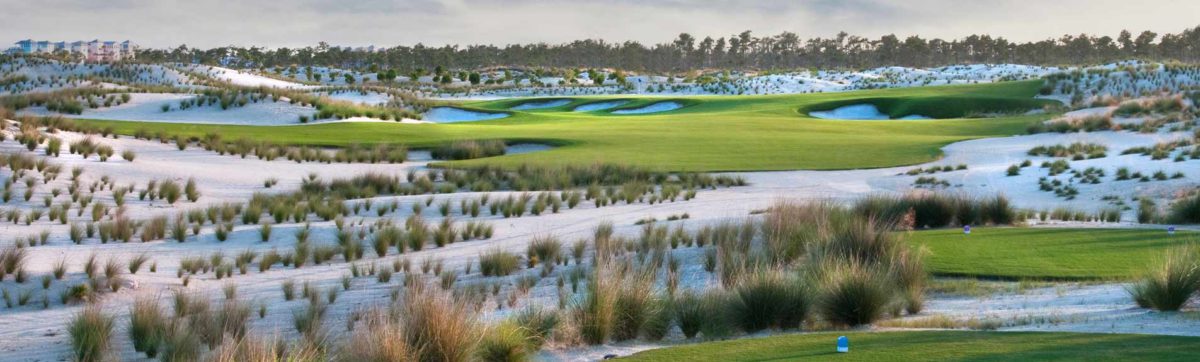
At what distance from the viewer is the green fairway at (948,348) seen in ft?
23.9

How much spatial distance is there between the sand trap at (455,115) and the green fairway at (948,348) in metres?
48.4

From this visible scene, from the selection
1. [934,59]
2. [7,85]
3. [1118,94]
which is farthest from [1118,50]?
[7,85]

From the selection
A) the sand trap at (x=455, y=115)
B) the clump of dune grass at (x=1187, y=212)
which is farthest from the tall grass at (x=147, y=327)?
the sand trap at (x=455, y=115)

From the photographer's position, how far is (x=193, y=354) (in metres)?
8.68

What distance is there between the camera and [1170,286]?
363 inches

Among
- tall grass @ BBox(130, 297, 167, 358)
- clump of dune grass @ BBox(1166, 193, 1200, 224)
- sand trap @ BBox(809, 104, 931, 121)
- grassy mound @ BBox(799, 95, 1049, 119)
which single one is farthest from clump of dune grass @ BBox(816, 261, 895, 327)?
sand trap @ BBox(809, 104, 931, 121)

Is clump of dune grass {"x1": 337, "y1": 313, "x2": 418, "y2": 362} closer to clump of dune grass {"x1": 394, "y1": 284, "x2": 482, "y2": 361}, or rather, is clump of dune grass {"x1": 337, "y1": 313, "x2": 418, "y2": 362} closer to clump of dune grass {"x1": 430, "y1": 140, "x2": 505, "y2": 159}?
clump of dune grass {"x1": 394, "y1": 284, "x2": 482, "y2": 361}

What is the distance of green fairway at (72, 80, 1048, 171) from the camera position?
31.5m

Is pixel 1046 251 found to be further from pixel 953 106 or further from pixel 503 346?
pixel 953 106

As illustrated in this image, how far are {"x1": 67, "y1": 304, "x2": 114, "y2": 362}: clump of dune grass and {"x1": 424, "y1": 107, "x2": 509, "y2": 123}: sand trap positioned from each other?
1840 inches

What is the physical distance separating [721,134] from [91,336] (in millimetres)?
32817

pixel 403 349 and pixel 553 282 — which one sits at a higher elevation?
pixel 403 349

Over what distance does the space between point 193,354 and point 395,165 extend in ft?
76.0

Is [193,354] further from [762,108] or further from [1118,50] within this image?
[1118,50]
